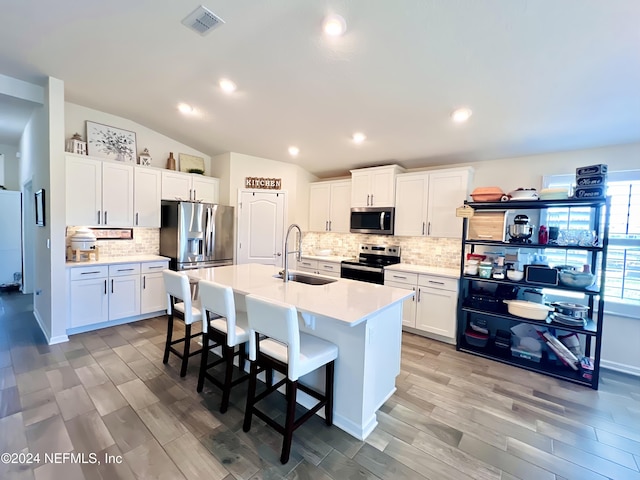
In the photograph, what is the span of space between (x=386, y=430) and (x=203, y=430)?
1308 mm

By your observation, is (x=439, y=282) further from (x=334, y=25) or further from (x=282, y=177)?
(x=282, y=177)

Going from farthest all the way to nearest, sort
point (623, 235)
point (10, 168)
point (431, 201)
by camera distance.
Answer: point (10, 168)
point (431, 201)
point (623, 235)

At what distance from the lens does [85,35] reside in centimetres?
243

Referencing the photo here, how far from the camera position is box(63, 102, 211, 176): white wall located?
3768 millimetres

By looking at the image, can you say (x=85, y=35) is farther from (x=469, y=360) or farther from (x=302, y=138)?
(x=469, y=360)

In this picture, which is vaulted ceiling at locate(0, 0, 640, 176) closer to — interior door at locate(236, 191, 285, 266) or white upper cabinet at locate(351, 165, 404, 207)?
white upper cabinet at locate(351, 165, 404, 207)

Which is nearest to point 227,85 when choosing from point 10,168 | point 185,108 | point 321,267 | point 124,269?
point 185,108

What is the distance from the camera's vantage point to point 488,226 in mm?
3510

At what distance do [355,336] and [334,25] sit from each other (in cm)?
224

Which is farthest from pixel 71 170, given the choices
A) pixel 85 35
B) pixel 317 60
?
pixel 317 60

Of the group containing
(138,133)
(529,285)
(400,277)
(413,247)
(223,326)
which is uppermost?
(138,133)

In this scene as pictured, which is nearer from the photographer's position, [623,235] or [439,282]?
[623,235]

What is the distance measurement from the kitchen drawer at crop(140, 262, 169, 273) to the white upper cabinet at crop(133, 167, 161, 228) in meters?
0.61

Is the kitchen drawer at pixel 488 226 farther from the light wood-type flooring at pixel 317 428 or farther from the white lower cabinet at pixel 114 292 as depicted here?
the white lower cabinet at pixel 114 292
